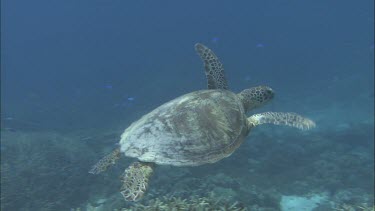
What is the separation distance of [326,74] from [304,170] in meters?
27.4

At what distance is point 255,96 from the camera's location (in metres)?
6.53

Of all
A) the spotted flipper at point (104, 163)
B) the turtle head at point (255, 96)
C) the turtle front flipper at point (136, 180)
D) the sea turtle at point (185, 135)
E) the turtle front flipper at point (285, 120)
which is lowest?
the turtle front flipper at point (136, 180)

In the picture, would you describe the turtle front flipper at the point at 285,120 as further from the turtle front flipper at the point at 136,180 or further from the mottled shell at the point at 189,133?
the turtle front flipper at the point at 136,180

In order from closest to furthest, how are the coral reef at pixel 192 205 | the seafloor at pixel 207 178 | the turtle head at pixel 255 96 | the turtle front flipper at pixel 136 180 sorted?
the turtle front flipper at pixel 136 180, the coral reef at pixel 192 205, the turtle head at pixel 255 96, the seafloor at pixel 207 178

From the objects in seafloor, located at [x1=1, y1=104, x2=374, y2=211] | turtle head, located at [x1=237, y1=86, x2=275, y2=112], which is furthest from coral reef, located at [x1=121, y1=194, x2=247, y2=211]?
turtle head, located at [x1=237, y1=86, x2=275, y2=112]

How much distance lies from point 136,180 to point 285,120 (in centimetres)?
255

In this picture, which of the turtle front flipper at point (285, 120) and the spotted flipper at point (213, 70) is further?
the spotted flipper at point (213, 70)

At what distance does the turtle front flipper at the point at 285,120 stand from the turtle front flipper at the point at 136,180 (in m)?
1.95

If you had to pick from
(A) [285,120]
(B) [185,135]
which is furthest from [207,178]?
(B) [185,135]

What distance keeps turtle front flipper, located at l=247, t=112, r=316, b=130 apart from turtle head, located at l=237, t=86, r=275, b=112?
32 cm

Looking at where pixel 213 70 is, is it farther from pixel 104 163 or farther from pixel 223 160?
pixel 223 160

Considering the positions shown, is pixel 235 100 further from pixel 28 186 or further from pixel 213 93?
pixel 28 186

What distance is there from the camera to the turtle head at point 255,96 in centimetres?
648

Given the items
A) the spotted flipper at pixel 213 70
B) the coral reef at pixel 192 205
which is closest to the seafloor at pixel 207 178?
the coral reef at pixel 192 205
